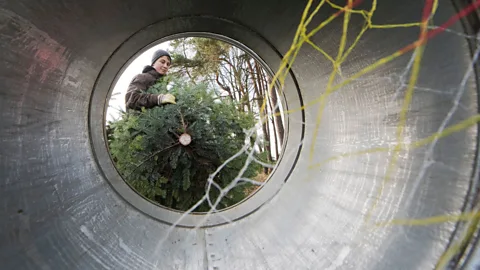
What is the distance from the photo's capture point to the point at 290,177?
1.26 m

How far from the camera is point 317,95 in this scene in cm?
117

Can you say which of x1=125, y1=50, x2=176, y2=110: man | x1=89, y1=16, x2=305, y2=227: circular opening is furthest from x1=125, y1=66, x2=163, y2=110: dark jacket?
x1=89, y1=16, x2=305, y2=227: circular opening

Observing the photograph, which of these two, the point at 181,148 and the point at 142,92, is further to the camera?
the point at 142,92

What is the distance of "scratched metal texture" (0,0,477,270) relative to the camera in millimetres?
689

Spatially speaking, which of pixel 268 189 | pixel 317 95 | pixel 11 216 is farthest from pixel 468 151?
pixel 11 216

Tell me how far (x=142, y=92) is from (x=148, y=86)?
8 centimetres

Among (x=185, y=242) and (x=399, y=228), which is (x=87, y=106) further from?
(x=399, y=228)

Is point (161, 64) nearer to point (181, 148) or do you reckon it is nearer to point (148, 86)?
point (148, 86)

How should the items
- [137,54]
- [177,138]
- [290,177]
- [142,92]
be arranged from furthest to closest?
[142,92], [177,138], [137,54], [290,177]

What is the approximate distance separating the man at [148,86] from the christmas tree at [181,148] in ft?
0.16

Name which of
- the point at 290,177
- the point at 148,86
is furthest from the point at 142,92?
the point at 290,177

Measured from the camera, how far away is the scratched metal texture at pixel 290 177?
689 mm

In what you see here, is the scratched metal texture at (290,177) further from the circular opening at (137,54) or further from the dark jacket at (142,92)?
the dark jacket at (142,92)

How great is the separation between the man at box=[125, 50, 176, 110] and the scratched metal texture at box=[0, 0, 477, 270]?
68 cm
